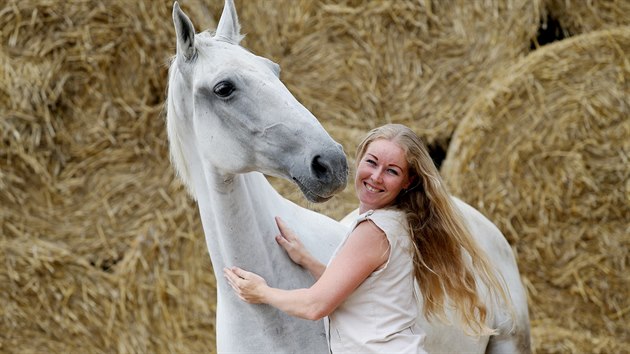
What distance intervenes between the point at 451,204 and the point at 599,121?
1.47 m

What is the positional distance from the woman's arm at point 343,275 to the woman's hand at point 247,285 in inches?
2.4

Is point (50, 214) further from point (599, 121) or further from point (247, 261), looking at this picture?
point (599, 121)

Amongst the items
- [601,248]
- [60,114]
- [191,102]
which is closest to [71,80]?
[60,114]

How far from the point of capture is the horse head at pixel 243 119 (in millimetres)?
1796

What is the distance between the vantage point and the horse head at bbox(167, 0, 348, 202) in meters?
1.80

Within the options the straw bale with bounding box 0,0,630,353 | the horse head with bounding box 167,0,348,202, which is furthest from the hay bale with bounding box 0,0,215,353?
the horse head with bounding box 167,0,348,202

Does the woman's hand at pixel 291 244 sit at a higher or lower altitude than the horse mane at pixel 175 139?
lower

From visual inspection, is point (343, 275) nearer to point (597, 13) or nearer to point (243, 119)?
point (243, 119)

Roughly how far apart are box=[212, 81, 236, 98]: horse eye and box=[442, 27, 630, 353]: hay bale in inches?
62.3

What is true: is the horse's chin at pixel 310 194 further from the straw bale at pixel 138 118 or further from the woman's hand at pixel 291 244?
the straw bale at pixel 138 118

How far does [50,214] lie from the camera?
10.7 feet

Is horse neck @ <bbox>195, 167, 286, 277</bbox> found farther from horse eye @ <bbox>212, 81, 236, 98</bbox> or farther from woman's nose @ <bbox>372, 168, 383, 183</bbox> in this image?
woman's nose @ <bbox>372, 168, 383, 183</bbox>

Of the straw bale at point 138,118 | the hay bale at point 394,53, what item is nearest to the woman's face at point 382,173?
the straw bale at point 138,118

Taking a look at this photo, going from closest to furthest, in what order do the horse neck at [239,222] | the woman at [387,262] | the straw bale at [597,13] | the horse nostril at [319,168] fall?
the horse nostril at [319,168] < the woman at [387,262] < the horse neck at [239,222] < the straw bale at [597,13]
